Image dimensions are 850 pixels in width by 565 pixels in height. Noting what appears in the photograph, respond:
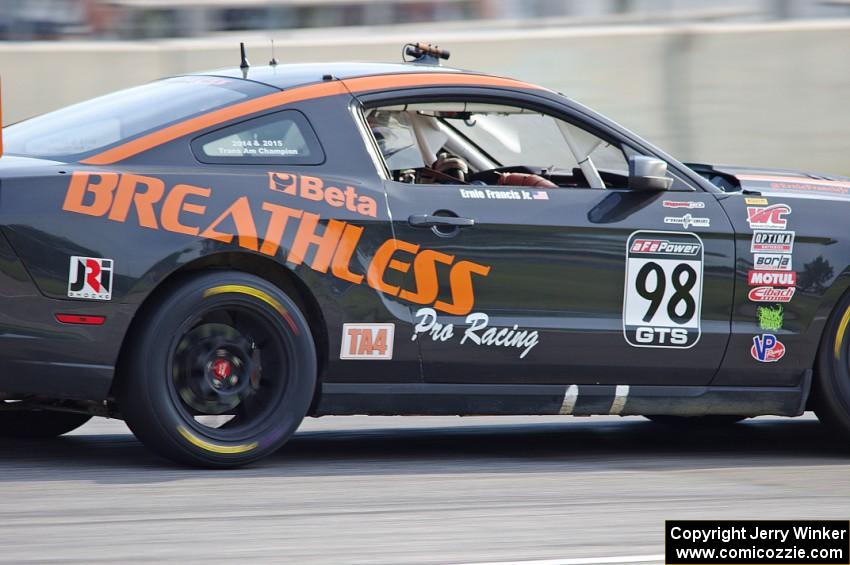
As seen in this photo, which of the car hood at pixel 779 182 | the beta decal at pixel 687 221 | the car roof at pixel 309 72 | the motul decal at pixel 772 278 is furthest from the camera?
the car hood at pixel 779 182

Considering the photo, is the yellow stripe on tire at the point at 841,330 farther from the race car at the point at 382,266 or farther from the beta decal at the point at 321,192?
the beta decal at the point at 321,192

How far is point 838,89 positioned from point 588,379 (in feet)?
21.7

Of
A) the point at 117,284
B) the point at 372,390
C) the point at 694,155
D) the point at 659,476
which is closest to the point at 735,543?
the point at 659,476

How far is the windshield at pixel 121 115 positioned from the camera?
19.1ft

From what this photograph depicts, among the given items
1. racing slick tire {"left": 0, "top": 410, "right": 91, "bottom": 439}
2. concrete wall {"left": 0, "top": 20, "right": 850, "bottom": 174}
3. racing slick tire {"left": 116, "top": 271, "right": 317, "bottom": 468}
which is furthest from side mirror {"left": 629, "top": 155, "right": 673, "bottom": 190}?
concrete wall {"left": 0, "top": 20, "right": 850, "bottom": 174}

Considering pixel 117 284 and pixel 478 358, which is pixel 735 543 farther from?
pixel 117 284

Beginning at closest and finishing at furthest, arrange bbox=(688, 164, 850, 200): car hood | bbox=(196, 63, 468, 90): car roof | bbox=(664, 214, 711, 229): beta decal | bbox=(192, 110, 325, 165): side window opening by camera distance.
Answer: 1. bbox=(192, 110, 325, 165): side window opening
2. bbox=(196, 63, 468, 90): car roof
3. bbox=(664, 214, 711, 229): beta decal
4. bbox=(688, 164, 850, 200): car hood

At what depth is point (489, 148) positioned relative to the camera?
22.2ft

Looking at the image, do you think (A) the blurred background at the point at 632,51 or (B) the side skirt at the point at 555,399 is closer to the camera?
(B) the side skirt at the point at 555,399

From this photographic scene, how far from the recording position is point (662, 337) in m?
6.30

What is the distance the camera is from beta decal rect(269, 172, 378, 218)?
5.80m

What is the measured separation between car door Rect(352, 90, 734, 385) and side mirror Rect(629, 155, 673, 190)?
0.19ft

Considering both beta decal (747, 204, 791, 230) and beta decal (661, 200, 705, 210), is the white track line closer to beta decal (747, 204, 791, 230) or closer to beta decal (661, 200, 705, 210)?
beta decal (661, 200, 705, 210)

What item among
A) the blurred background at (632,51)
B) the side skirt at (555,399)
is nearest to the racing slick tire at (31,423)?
the side skirt at (555,399)
